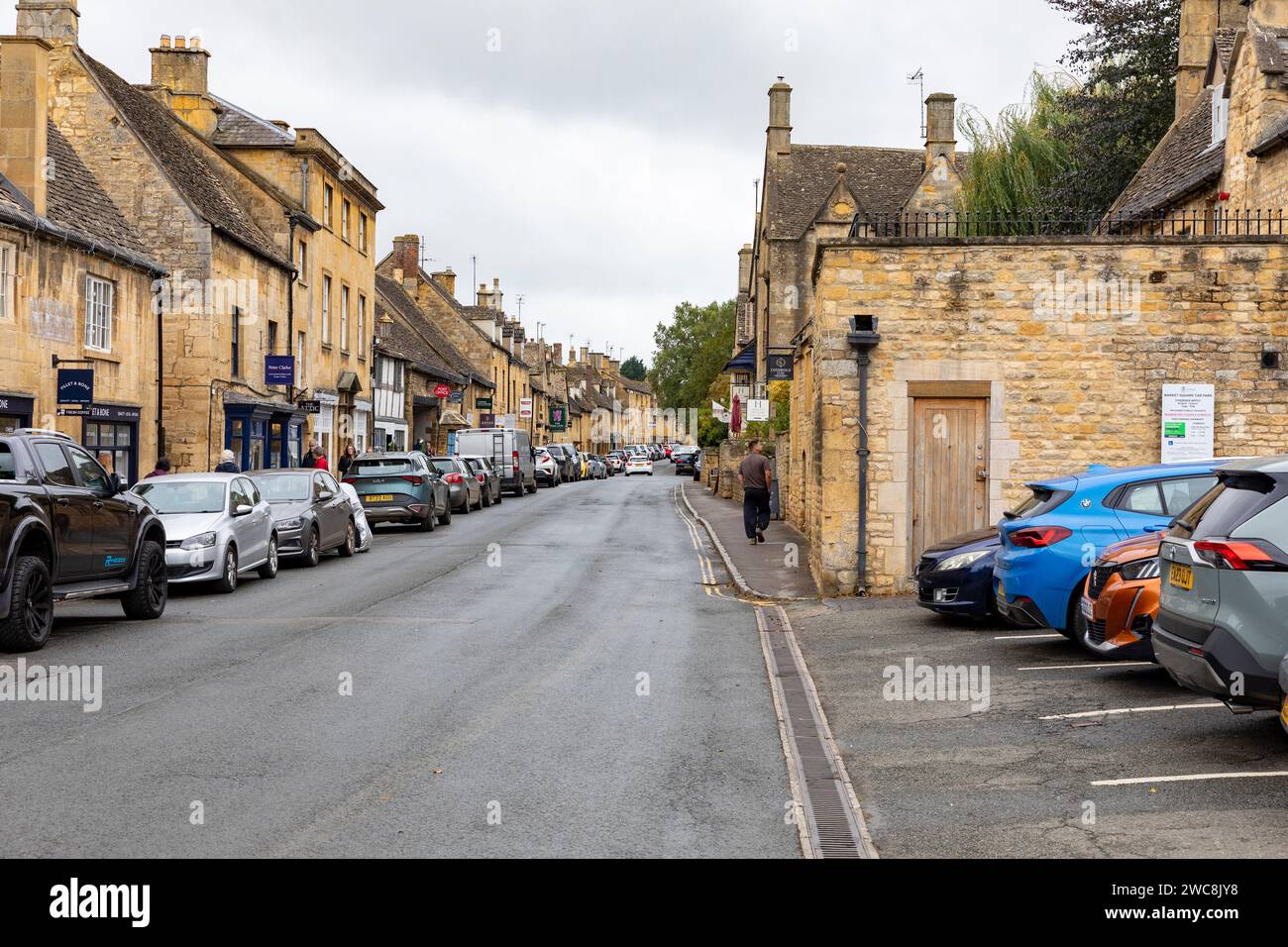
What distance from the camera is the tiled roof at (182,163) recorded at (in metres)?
29.6

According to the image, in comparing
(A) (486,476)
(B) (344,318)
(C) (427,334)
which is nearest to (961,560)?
(A) (486,476)

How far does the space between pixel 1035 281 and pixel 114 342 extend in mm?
18300

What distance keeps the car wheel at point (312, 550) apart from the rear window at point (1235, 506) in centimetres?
1526

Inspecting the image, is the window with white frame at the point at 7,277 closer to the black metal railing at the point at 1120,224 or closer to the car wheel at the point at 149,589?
the car wheel at the point at 149,589

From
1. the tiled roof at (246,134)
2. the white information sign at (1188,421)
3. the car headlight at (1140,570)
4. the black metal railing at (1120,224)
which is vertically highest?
the tiled roof at (246,134)

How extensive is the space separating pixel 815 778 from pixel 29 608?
7.50 m

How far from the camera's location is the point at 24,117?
22938 millimetres

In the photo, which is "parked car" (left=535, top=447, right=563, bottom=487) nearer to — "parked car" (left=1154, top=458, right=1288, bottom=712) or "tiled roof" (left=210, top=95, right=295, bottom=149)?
"tiled roof" (left=210, top=95, right=295, bottom=149)

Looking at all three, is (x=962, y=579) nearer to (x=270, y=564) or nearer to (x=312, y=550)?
(x=270, y=564)

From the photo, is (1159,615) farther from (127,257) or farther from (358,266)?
(358,266)

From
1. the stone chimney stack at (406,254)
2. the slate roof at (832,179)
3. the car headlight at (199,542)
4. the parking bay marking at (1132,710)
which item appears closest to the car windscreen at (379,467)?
the car headlight at (199,542)

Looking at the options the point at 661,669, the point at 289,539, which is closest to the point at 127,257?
the point at 289,539

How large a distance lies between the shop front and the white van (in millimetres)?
21026

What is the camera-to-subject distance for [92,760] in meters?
7.07
